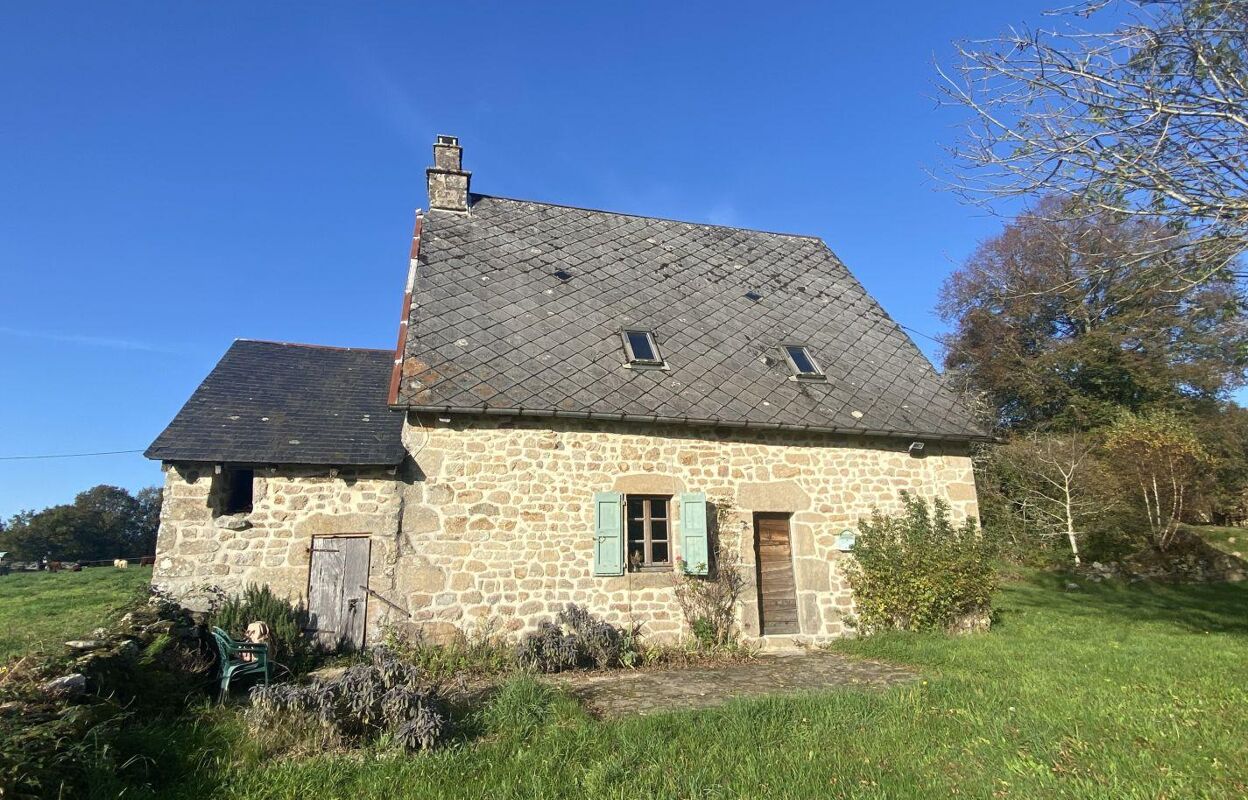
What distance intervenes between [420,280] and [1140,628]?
35.3 feet

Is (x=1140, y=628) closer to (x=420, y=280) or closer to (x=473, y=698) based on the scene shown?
(x=473, y=698)

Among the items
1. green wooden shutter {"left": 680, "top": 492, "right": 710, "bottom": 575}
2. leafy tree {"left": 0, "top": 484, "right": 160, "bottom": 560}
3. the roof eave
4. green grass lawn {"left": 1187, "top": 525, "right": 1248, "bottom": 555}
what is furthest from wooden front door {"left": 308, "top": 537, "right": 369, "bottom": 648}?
leafy tree {"left": 0, "top": 484, "right": 160, "bottom": 560}

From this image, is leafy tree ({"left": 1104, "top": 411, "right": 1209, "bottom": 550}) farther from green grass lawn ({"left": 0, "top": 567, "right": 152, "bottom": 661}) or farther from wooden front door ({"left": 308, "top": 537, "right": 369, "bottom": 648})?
green grass lawn ({"left": 0, "top": 567, "right": 152, "bottom": 661})

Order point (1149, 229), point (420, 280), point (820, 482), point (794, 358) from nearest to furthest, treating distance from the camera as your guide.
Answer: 1. point (1149, 229)
2. point (820, 482)
3. point (420, 280)
4. point (794, 358)

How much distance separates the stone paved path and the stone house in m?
0.97

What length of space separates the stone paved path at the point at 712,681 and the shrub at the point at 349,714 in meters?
1.49

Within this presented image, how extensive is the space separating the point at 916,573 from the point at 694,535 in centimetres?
288

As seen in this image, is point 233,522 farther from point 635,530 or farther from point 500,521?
point 635,530

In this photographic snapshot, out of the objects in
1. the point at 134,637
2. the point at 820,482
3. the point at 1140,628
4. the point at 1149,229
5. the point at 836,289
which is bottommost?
the point at 1140,628

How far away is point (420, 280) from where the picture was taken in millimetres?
9188

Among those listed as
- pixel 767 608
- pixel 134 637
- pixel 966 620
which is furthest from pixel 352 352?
pixel 966 620

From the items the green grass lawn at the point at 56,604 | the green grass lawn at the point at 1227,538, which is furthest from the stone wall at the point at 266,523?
the green grass lawn at the point at 1227,538

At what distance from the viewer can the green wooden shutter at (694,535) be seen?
7.70 m

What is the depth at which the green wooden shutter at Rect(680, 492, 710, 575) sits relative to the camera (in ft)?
25.2
